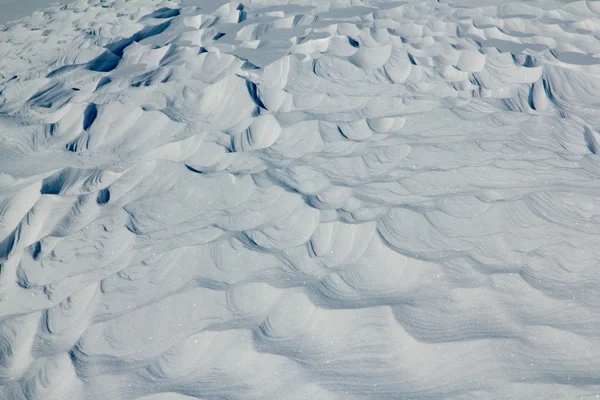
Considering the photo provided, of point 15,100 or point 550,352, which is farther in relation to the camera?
point 15,100

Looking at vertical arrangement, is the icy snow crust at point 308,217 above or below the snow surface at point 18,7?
below

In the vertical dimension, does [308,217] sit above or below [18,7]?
below

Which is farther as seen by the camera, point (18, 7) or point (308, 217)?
point (18, 7)

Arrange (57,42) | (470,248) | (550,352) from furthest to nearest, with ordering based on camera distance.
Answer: (57,42) < (470,248) < (550,352)

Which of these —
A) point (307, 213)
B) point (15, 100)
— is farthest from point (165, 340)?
point (15, 100)

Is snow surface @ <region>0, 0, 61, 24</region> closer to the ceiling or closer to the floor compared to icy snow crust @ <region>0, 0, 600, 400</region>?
closer to the ceiling

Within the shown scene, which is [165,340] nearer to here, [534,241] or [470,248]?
[470,248]

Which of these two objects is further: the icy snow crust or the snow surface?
the snow surface

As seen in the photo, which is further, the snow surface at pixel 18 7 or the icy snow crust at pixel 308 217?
the snow surface at pixel 18 7
